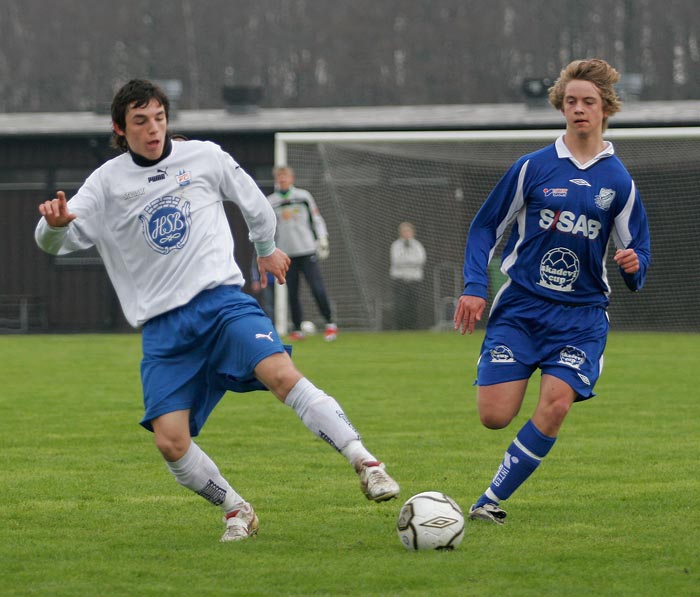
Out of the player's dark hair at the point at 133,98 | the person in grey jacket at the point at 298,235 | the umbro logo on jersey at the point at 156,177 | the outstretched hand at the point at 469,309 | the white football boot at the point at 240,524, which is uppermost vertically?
the player's dark hair at the point at 133,98

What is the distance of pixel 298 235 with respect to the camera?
17.7 metres

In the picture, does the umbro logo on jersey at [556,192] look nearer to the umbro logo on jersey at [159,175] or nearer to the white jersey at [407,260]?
A: the umbro logo on jersey at [159,175]

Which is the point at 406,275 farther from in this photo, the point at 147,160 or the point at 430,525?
the point at 430,525

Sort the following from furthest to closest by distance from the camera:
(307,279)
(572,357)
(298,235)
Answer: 1. (307,279)
2. (298,235)
3. (572,357)

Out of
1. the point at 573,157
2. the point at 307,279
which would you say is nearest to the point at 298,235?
the point at 307,279

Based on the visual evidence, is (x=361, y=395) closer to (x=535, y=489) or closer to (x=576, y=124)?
(x=535, y=489)

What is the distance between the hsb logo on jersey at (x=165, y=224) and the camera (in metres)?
5.35

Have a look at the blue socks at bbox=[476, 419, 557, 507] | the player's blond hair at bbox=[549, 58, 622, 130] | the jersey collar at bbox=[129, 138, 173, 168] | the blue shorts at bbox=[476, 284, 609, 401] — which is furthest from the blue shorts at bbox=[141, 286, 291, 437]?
the player's blond hair at bbox=[549, 58, 622, 130]

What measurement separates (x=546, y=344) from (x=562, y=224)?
52 centimetres

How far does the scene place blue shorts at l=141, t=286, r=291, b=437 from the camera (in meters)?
5.20

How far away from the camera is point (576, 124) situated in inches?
224

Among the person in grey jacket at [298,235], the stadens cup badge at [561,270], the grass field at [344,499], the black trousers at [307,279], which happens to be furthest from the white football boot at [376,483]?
the black trousers at [307,279]

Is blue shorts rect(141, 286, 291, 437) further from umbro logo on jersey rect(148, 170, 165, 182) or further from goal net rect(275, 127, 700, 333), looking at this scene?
goal net rect(275, 127, 700, 333)

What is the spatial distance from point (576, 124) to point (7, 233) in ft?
65.6
